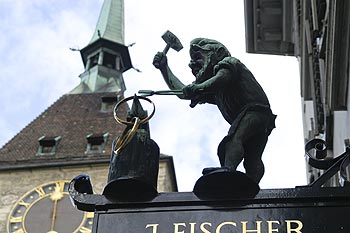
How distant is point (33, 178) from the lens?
38375mm

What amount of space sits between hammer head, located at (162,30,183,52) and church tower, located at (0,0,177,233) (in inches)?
1051

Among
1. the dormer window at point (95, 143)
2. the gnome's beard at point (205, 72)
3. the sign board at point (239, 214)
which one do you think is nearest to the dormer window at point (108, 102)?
the dormer window at point (95, 143)

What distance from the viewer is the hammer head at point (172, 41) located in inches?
→ 241

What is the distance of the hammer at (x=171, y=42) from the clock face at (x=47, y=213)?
29.3 meters

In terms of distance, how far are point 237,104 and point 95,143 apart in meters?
35.4

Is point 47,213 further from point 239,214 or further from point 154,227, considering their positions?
point 239,214

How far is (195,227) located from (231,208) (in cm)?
22

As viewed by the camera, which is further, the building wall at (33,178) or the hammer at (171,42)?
the building wall at (33,178)

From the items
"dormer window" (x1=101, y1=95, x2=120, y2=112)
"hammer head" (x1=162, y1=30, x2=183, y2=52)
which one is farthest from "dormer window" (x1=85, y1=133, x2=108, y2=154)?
"hammer head" (x1=162, y1=30, x2=183, y2=52)

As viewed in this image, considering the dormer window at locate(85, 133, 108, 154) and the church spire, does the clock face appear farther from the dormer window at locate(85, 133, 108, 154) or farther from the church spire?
the church spire

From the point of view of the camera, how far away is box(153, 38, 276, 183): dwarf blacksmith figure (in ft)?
18.0

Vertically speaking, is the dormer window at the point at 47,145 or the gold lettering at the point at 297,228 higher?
the gold lettering at the point at 297,228

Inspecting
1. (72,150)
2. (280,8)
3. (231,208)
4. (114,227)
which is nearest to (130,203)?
(114,227)

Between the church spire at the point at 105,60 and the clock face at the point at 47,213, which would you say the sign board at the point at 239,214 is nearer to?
the clock face at the point at 47,213
